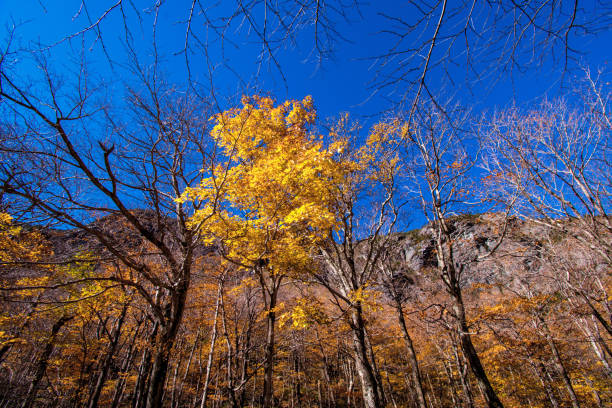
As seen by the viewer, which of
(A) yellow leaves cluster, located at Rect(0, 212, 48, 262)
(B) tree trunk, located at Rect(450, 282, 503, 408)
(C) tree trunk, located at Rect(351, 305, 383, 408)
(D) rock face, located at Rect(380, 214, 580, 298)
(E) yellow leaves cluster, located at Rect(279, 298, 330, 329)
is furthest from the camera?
(A) yellow leaves cluster, located at Rect(0, 212, 48, 262)

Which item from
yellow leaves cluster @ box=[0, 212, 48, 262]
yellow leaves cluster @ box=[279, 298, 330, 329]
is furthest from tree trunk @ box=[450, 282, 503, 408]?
yellow leaves cluster @ box=[0, 212, 48, 262]

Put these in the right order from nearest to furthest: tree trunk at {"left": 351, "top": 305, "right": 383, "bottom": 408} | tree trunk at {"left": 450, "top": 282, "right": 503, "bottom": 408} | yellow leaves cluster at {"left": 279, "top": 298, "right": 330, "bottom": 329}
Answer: tree trunk at {"left": 450, "top": 282, "right": 503, "bottom": 408} < yellow leaves cluster at {"left": 279, "top": 298, "right": 330, "bottom": 329} < tree trunk at {"left": 351, "top": 305, "right": 383, "bottom": 408}

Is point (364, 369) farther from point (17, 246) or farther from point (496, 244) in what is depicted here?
point (17, 246)

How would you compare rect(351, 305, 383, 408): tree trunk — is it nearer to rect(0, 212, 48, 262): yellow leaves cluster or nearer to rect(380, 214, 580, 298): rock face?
rect(380, 214, 580, 298): rock face

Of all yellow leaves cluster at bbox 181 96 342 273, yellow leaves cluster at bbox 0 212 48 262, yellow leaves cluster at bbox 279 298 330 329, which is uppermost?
yellow leaves cluster at bbox 0 212 48 262

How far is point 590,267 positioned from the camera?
400 inches

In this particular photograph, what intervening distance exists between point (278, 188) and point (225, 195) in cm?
127

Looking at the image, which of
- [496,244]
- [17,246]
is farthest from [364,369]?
[17,246]

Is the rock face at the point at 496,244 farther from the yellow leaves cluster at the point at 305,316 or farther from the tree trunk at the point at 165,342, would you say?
the tree trunk at the point at 165,342

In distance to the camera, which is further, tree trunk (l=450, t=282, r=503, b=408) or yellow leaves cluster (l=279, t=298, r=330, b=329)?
yellow leaves cluster (l=279, t=298, r=330, b=329)

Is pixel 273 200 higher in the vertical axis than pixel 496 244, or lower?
higher

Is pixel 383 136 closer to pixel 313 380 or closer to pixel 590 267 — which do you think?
pixel 590 267

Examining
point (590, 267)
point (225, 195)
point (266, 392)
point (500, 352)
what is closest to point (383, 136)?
point (225, 195)

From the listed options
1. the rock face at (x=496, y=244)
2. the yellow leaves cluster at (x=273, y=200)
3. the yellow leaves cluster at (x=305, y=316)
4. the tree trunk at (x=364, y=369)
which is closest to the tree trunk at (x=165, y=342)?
the yellow leaves cluster at (x=273, y=200)
